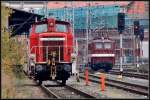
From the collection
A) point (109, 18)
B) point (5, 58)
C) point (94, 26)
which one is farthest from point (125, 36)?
point (5, 58)

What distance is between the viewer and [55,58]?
24.7 m

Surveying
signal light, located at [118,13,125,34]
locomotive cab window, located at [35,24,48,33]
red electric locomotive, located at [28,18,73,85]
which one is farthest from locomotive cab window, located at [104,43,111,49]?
locomotive cab window, located at [35,24,48,33]

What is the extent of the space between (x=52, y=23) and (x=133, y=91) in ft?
21.4

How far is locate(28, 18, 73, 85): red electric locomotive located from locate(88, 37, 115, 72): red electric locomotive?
17.9 m

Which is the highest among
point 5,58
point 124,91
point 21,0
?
point 21,0

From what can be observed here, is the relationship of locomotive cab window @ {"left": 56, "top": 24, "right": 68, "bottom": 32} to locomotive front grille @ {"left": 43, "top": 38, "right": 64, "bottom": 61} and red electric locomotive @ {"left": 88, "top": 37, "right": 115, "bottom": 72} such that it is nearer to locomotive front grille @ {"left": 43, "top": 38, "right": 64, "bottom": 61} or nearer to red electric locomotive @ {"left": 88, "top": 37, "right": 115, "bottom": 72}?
locomotive front grille @ {"left": 43, "top": 38, "right": 64, "bottom": 61}

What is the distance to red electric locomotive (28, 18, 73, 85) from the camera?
2406 cm

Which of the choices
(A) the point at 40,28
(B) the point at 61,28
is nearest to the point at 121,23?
(B) the point at 61,28

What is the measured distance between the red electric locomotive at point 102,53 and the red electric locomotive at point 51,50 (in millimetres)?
17882

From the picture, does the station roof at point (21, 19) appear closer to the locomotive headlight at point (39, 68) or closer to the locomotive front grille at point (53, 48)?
the locomotive front grille at point (53, 48)

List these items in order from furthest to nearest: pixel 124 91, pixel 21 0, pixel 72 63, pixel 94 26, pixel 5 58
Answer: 1. pixel 94 26
2. pixel 21 0
3. pixel 72 63
4. pixel 124 91
5. pixel 5 58

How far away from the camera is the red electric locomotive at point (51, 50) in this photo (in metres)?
24.1

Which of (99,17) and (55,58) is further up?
(99,17)

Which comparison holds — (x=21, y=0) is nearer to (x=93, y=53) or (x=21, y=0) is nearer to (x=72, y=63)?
(x=93, y=53)
